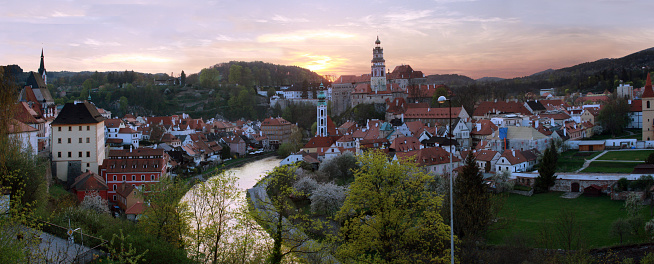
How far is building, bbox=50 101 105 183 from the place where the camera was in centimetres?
2475

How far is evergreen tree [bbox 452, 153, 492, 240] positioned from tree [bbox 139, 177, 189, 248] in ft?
25.8

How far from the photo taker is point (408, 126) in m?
42.1

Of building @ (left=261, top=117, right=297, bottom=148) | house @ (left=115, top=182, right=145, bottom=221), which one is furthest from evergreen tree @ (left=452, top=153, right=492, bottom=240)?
building @ (left=261, top=117, right=297, bottom=148)

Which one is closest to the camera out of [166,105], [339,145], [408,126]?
[339,145]

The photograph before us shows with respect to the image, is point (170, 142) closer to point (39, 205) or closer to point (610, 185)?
point (39, 205)

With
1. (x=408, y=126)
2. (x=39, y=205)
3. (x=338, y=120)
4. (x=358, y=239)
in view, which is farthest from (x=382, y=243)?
(x=338, y=120)

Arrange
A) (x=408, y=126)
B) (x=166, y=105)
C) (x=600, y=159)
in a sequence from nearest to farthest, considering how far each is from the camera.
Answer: (x=600, y=159)
(x=408, y=126)
(x=166, y=105)

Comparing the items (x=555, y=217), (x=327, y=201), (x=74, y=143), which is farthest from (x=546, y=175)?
(x=74, y=143)

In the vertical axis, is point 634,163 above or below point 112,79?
below

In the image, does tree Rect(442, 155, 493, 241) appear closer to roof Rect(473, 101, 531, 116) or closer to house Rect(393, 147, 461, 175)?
house Rect(393, 147, 461, 175)

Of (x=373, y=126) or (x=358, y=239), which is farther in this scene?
(x=373, y=126)

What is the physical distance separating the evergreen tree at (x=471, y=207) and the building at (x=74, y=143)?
18.3 m

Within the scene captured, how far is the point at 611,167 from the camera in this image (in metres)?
26.2

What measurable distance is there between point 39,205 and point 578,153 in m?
29.9
